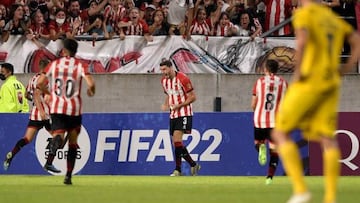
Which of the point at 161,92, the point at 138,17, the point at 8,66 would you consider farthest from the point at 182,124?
the point at 138,17

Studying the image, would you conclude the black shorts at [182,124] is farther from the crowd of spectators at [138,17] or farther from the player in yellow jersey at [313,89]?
the player in yellow jersey at [313,89]

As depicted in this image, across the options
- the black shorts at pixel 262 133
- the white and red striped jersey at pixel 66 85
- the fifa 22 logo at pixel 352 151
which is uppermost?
the white and red striped jersey at pixel 66 85

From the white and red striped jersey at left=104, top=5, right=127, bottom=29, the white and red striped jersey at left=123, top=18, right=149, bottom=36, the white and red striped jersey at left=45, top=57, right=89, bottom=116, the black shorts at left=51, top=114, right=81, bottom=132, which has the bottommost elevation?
the black shorts at left=51, top=114, right=81, bottom=132

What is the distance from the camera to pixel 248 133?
21812mm

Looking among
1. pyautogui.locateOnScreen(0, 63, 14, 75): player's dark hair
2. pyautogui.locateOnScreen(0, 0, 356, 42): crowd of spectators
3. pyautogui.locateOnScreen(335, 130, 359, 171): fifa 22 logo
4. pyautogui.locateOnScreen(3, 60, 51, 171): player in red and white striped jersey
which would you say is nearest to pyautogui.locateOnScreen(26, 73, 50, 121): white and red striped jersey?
pyautogui.locateOnScreen(3, 60, 51, 171): player in red and white striped jersey

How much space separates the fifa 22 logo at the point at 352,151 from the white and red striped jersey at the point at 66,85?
639 centimetres

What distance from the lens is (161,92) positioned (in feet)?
78.1

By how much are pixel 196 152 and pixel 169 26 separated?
11.8 ft

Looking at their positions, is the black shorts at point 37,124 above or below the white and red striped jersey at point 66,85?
below

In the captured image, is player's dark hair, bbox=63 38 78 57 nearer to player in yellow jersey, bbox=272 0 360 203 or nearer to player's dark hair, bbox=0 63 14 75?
player's dark hair, bbox=0 63 14 75

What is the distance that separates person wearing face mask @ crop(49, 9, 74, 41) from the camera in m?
24.1

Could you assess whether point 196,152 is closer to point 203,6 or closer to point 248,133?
point 248,133

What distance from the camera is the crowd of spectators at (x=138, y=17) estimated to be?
24178 millimetres

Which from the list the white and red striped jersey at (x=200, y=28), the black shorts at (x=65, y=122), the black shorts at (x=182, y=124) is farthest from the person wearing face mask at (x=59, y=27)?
the black shorts at (x=65, y=122)
